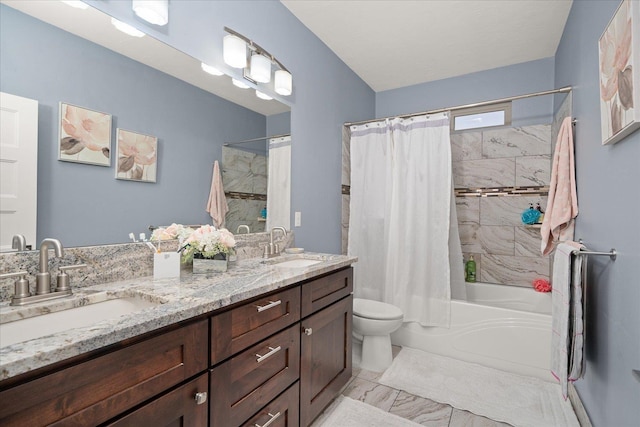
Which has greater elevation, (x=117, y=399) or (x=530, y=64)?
(x=530, y=64)

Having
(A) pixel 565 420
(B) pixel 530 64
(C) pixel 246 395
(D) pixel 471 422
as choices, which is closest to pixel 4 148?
(C) pixel 246 395

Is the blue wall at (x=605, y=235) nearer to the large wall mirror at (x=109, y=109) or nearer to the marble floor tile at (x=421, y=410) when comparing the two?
the marble floor tile at (x=421, y=410)

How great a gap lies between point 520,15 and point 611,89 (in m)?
1.36

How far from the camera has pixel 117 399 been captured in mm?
751

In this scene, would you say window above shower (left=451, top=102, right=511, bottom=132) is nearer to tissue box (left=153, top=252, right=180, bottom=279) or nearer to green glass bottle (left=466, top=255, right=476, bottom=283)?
green glass bottle (left=466, top=255, right=476, bottom=283)

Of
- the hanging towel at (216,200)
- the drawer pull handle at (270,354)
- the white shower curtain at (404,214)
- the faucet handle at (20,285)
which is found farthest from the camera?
the white shower curtain at (404,214)

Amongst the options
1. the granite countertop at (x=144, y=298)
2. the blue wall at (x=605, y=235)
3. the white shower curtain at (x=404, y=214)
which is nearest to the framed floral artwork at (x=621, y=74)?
the blue wall at (x=605, y=235)

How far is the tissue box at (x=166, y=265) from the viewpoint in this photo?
4.24 feet

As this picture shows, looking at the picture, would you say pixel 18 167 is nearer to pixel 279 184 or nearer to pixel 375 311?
pixel 279 184

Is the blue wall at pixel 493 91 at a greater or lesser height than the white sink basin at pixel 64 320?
greater

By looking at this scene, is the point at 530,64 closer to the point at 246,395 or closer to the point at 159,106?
the point at 159,106

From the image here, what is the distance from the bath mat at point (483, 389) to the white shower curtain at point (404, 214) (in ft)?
1.17

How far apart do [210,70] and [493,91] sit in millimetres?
2735

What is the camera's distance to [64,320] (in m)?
0.94
